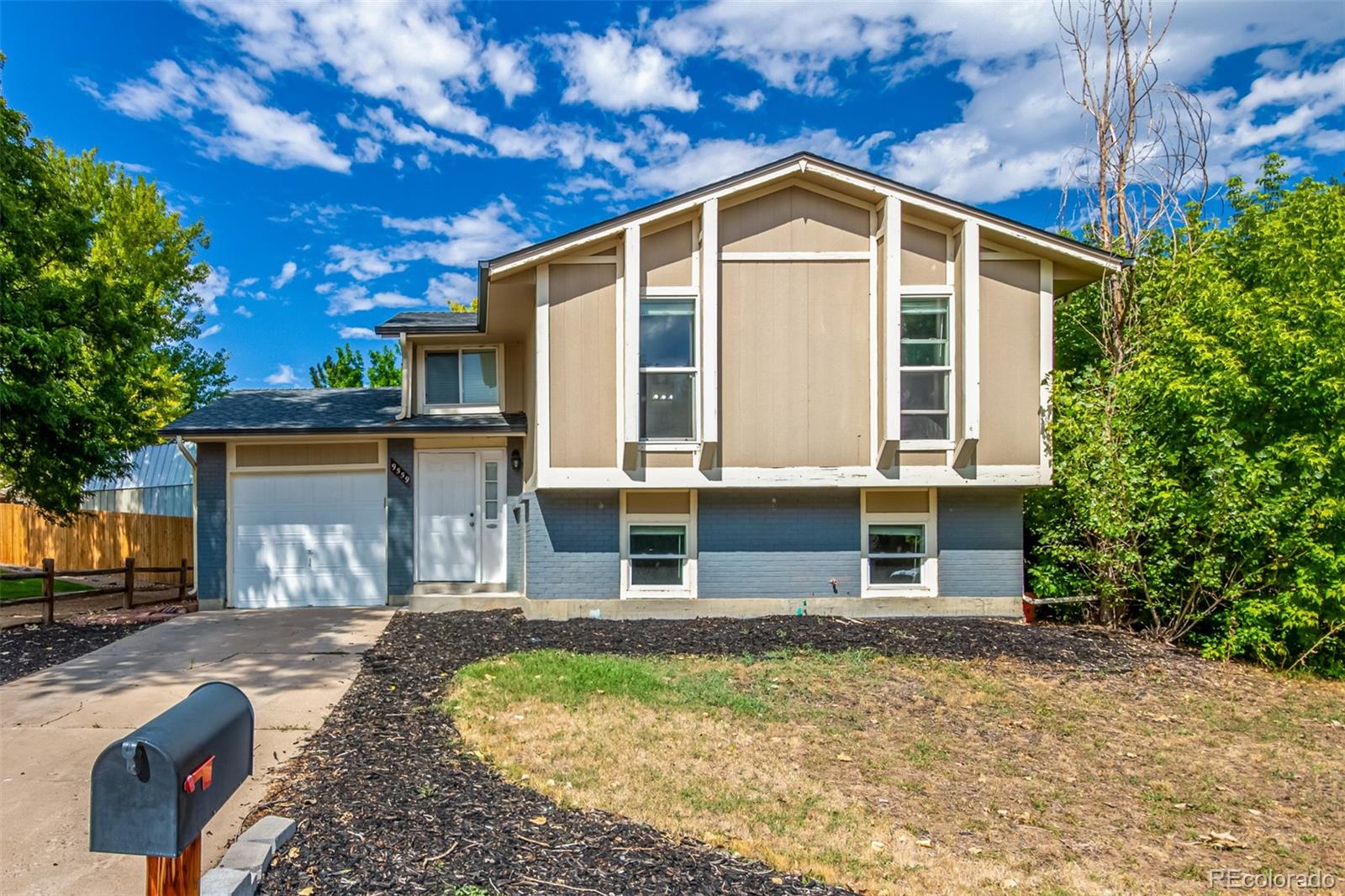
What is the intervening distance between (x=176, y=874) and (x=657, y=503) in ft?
22.9

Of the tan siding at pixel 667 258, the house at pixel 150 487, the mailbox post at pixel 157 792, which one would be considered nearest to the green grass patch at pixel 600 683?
the mailbox post at pixel 157 792

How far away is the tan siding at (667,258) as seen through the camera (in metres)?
9.04

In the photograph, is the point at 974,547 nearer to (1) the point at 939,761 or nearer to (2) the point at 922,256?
(2) the point at 922,256

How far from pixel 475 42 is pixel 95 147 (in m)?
18.6

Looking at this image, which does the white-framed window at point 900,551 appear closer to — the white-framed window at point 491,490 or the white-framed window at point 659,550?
the white-framed window at point 659,550

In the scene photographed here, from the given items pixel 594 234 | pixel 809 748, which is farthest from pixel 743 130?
pixel 809 748

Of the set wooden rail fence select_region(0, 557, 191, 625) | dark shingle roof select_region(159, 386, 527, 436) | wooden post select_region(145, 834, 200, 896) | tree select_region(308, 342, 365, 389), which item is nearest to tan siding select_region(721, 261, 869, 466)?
dark shingle roof select_region(159, 386, 527, 436)

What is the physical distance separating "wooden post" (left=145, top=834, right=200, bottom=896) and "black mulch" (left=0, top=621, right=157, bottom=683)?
19.3ft

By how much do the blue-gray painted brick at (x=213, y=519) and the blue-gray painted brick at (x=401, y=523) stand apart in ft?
7.68

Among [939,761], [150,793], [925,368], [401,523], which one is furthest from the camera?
[401,523]

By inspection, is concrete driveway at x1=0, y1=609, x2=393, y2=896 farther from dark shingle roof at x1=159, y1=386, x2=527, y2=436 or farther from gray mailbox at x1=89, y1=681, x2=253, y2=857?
dark shingle roof at x1=159, y1=386, x2=527, y2=436

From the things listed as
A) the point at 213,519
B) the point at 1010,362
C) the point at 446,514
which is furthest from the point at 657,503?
the point at 213,519

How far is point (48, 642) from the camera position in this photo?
8.02 metres

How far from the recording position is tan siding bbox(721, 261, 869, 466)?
8984 millimetres
